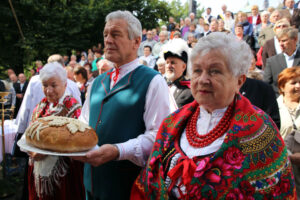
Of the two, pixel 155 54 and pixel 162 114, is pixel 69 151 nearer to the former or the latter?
pixel 162 114

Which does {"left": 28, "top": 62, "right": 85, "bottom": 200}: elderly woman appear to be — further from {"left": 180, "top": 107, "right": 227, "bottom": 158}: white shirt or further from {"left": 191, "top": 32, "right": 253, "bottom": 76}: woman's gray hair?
{"left": 191, "top": 32, "right": 253, "bottom": 76}: woman's gray hair

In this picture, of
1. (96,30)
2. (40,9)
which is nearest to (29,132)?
(40,9)

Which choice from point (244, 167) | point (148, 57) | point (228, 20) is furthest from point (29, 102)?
point (228, 20)

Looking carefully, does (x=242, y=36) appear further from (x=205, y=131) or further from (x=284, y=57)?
(x=205, y=131)

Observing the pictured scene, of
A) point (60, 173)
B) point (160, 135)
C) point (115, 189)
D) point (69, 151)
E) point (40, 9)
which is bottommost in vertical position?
point (60, 173)

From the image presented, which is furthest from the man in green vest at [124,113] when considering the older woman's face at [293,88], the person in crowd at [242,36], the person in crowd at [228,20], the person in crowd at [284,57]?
the person in crowd at [228,20]

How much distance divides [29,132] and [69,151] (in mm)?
377

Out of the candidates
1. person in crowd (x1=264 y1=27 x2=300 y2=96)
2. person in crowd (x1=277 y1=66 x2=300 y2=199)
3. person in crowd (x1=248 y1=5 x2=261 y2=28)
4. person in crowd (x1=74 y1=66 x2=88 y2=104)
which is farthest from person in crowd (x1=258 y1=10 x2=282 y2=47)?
person in crowd (x1=74 y1=66 x2=88 y2=104)

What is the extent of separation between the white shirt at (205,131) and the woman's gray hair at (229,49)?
27cm

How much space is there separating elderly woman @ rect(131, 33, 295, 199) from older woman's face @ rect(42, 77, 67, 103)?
1.68 metres

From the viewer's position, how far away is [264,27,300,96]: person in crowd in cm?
466

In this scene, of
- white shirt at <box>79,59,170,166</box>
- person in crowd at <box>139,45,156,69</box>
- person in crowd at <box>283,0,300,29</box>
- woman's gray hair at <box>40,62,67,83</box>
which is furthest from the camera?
person in crowd at <box>139,45,156,69</box>

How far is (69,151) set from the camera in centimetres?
179

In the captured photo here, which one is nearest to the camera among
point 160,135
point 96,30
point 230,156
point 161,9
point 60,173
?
point 230,156
